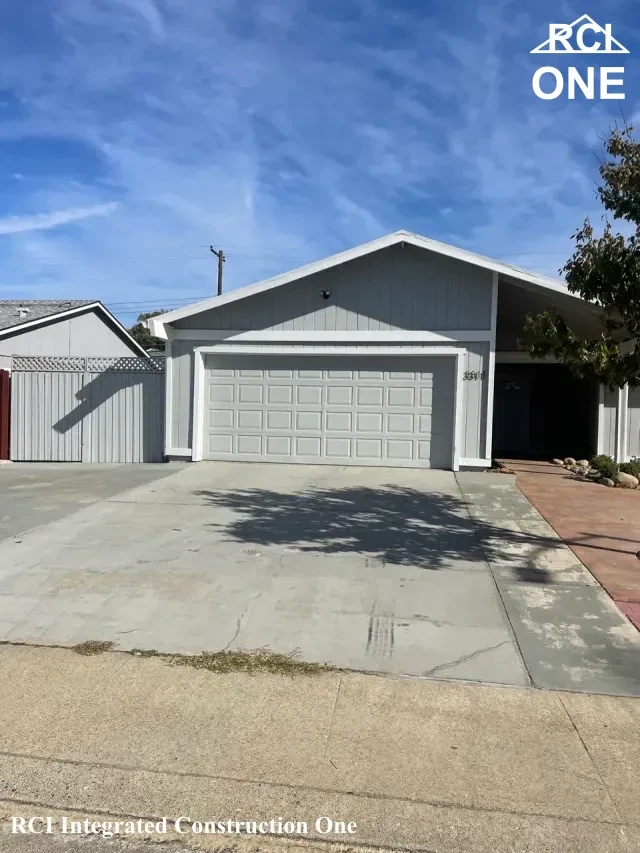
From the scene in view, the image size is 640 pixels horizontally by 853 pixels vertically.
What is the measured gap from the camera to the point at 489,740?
339cm

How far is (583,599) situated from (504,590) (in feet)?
2.10

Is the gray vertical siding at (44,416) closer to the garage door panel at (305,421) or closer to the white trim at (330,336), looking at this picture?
the white trim at (330,336)

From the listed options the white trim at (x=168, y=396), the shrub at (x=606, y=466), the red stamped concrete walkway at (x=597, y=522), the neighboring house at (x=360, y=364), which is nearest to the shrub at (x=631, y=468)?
the shrub at (x=606, y=466)

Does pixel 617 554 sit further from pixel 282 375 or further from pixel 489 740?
pixel 282 375

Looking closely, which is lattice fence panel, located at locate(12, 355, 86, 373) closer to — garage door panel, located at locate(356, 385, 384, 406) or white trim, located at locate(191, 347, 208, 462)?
white trim, located at locate(191, 347, 208, 462)

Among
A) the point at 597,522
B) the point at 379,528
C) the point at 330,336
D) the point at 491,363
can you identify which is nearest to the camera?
the point at 379,528

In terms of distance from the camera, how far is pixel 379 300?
12977 mm

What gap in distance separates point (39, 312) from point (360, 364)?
1240cm

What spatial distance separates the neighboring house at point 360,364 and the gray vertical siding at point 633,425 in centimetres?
2

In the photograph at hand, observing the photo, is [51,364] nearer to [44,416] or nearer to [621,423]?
[44,416]

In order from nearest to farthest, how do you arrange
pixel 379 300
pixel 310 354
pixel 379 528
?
pixel 379 528
pixel 379 300
pixel 310 354

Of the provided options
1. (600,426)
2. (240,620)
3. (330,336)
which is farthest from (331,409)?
(240,620)

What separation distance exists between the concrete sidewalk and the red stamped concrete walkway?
2.03m

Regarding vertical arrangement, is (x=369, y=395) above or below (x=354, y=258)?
below
